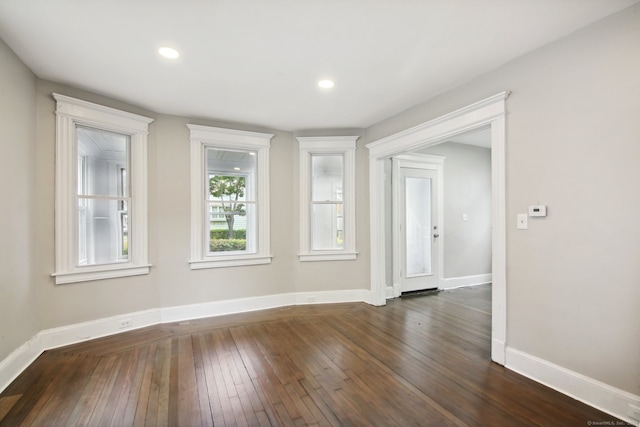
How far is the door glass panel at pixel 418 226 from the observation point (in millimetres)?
4844

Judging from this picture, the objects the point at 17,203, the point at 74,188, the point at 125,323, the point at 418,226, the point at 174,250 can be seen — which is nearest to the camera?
the point at 17,203

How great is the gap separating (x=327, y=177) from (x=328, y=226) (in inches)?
29.9

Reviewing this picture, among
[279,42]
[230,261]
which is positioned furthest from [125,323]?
[279,42]

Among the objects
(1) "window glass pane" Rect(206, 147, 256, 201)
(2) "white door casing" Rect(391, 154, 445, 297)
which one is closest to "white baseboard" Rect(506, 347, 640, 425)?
(2) "white door casing" Rect(391, 154, 445, 297)

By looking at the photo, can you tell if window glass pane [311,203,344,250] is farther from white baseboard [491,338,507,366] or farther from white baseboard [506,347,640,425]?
white baseboard [506,347,640,425]

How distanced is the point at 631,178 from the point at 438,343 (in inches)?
80.2

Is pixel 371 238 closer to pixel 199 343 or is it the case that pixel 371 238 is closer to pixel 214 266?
pixel 214 266

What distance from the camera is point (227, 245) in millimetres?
4047

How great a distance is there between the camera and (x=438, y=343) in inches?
115

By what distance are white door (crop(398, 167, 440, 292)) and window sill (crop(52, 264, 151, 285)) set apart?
3.70m

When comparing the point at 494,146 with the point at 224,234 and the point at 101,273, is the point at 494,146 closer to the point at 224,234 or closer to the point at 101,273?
the point at 224,234

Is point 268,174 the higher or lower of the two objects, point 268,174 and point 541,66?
the lower

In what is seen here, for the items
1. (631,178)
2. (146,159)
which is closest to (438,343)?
(631,178)

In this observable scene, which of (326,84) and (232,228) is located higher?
(326,84)
